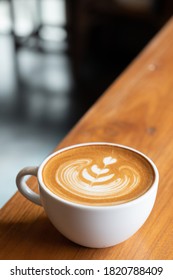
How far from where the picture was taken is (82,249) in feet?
2.14

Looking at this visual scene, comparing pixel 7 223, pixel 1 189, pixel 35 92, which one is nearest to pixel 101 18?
pixel 35 92

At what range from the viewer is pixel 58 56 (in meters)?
3.07

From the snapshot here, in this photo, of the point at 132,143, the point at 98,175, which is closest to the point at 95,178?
the point at 98,175

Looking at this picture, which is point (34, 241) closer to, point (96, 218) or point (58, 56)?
point (96, 218)

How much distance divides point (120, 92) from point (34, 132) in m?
1.16

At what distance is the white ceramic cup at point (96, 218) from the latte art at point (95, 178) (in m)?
0.03

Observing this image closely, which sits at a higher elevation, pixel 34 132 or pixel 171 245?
pixel 171 245

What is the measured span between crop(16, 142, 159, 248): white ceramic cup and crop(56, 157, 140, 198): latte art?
3 centimetres

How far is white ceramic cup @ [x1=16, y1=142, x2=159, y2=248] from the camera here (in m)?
0.59

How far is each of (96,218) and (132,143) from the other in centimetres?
33

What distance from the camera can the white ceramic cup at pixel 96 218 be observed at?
585mm

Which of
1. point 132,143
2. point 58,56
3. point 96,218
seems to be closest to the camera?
point 96,218

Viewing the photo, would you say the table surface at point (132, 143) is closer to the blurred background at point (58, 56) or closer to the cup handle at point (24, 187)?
the cup handle at point (24, 187)
